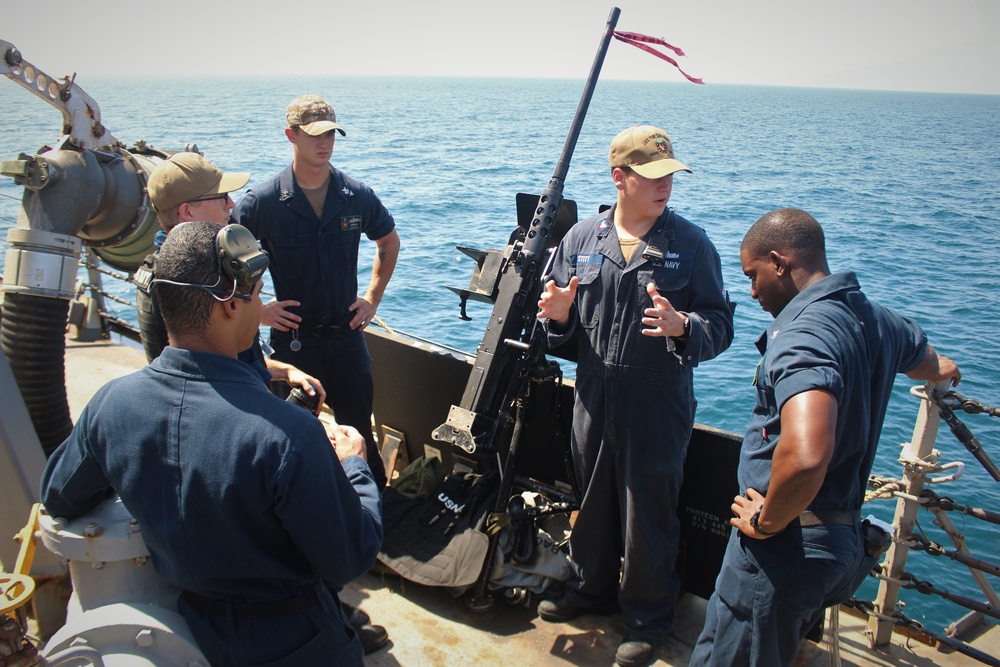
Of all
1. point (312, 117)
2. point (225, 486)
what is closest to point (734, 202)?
point (312, 117)

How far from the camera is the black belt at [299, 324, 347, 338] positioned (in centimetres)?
382

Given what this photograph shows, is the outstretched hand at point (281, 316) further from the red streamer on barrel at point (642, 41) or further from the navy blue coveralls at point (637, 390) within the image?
the red streamer on barrel at point (642, 41)

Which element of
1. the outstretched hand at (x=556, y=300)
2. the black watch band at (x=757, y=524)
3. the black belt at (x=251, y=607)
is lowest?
the black belt at (x=251, y=607)

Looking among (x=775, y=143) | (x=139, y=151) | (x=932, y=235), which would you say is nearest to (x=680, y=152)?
(x=775, y=143)

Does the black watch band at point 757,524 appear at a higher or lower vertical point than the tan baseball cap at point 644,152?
lower

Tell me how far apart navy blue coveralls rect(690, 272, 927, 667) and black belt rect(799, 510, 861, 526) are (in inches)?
0.4

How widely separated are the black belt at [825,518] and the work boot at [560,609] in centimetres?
144

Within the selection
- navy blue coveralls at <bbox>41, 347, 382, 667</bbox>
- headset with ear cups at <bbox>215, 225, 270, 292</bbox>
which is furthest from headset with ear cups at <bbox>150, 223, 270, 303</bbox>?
navy blue coveralls at <bbox>41, 347, 382, 667</bbox>

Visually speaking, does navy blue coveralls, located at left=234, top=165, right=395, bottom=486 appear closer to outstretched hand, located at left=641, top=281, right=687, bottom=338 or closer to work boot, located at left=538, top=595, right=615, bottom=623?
work boot, located at left=538, top=595, right=615, bottom=623

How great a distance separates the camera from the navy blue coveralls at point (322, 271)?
375 cm

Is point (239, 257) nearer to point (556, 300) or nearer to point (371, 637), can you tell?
point (556, 300)

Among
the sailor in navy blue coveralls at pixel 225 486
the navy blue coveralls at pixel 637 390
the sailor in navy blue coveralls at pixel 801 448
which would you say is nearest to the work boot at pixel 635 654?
the navy blue coveralls at pixel 637 390

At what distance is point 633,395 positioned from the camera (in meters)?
3.13

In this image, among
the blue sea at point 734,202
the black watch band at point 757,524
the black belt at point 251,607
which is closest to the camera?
the black belt at point 251,607
